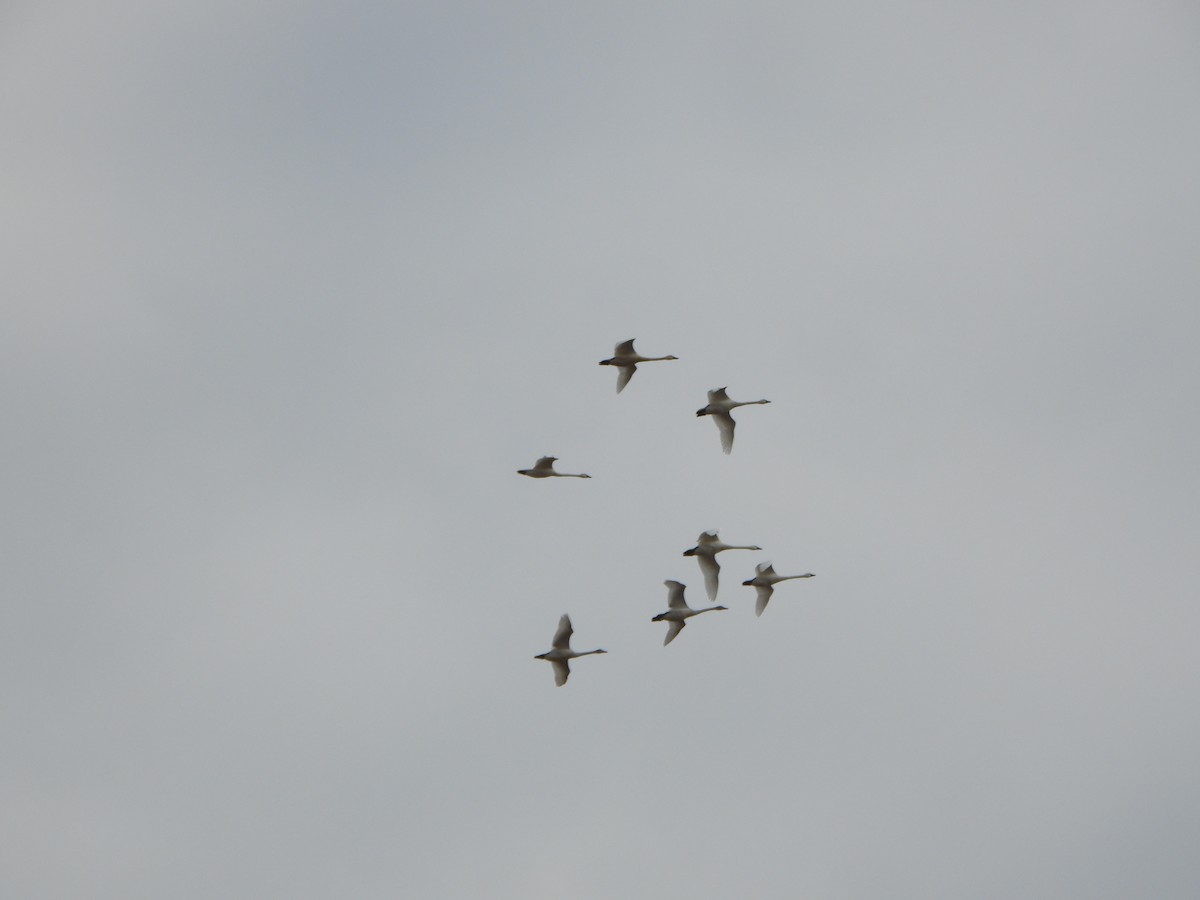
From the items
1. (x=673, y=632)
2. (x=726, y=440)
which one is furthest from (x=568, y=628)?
(x=726, y=440)

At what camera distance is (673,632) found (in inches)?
2788

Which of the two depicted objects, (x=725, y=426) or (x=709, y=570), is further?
(x=709, y=570)

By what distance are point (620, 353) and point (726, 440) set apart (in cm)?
448

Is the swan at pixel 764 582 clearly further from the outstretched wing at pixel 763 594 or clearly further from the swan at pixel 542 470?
the swan at pixel 542 470

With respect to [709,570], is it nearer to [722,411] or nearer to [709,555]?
[709,555]

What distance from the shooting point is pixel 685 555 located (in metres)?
70.9

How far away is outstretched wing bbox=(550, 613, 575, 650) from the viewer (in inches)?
2766

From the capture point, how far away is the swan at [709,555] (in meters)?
71.2

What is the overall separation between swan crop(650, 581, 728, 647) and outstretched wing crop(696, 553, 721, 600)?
2.87ft

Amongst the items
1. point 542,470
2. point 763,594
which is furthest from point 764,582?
point 542,470

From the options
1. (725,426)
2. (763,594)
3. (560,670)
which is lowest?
(560,670)

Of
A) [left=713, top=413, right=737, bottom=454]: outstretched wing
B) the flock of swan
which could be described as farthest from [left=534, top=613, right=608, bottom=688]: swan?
[left=713, top=413, right=737, bottom=454]: outstretched wing

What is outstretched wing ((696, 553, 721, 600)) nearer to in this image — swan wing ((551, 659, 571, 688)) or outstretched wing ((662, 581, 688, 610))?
outstretched wing ((662, 581, 688, 610))

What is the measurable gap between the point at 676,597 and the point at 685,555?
4.87 feet
